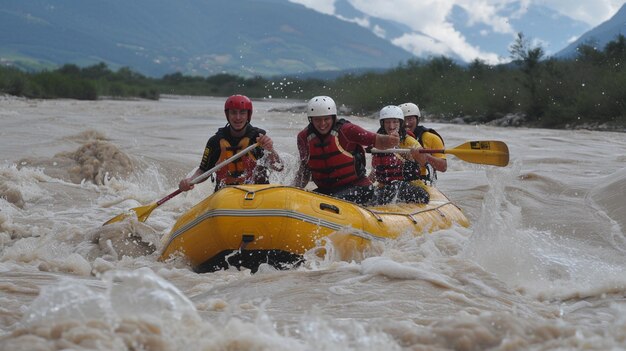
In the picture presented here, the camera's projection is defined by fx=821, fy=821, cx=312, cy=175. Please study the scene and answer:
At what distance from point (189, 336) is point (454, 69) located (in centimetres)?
3372

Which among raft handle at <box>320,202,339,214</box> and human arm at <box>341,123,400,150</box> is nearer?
raft handle at <box>320,202,339,214</box>

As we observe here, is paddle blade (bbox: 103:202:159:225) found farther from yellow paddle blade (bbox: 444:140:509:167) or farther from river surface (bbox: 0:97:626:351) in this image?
yellow paddle blade (bbox: 444:140:509:167)

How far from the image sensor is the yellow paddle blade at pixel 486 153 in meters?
6.82

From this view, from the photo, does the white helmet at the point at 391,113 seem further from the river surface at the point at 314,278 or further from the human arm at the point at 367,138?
the river surface at the point at 314,278

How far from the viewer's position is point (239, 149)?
22.8ft

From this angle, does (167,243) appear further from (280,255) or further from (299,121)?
(299,121)

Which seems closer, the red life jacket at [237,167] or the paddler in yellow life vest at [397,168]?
the red life jacket at [237,167]

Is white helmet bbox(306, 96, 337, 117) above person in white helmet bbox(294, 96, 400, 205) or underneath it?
above

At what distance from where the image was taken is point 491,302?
14.3 ft

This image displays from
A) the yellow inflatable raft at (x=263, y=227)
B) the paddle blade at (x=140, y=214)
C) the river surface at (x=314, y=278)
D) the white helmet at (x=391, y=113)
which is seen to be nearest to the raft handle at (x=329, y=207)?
the yellow inflatable raft at (x=263, y=227)

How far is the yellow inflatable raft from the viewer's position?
5.50 metres

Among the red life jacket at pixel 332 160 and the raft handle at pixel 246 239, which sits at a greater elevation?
the red life jacket at pixel 332 160

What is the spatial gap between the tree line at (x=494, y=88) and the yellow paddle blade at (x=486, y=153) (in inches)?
630

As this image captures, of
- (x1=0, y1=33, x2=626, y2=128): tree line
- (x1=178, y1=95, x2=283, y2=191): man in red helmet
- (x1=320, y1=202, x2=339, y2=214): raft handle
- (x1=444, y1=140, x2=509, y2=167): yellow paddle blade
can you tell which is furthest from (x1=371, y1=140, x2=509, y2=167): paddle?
(x1=0, y1=33, x2=626, y2=128): tree line
